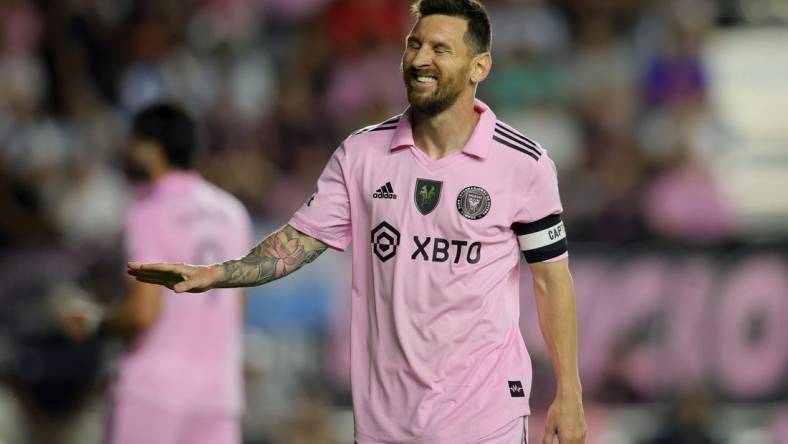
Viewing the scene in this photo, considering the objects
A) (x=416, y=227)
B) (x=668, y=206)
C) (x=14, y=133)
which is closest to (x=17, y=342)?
(x=14, y=133)

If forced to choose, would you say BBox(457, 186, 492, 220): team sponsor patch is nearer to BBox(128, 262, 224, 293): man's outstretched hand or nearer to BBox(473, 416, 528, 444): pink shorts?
BBox(473, 416, 528, 444): pink shorts


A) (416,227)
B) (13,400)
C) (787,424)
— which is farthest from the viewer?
(787,424)

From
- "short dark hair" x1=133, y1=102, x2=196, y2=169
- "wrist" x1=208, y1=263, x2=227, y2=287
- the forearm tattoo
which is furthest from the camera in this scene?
"short dark hair" x1=133, y1=102, x2=196, y2=169

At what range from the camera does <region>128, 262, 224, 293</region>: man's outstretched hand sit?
507cm

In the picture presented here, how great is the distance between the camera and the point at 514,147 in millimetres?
5414

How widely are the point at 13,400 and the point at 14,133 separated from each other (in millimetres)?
2309

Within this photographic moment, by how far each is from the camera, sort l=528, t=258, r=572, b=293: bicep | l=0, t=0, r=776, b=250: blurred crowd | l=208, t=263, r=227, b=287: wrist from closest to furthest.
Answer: l=208, t=263, r=227, b=287: wrist
l=528, t=258, r=572, b=293: bicep
l=0, t=0, r=776, b=250: blurred crowd

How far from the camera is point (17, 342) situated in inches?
416

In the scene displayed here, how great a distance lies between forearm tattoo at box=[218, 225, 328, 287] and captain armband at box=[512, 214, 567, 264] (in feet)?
2.26

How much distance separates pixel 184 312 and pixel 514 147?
6.92 feet

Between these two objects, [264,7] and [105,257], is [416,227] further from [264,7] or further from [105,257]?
[264,7]

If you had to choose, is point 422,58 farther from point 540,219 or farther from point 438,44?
point 540,219

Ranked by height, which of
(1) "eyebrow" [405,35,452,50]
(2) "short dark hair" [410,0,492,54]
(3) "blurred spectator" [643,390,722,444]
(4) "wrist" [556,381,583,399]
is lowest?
(3) "blurred spectator" [643,390,722,444]

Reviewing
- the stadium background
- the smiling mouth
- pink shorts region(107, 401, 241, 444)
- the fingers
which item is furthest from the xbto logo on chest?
the stadium background
